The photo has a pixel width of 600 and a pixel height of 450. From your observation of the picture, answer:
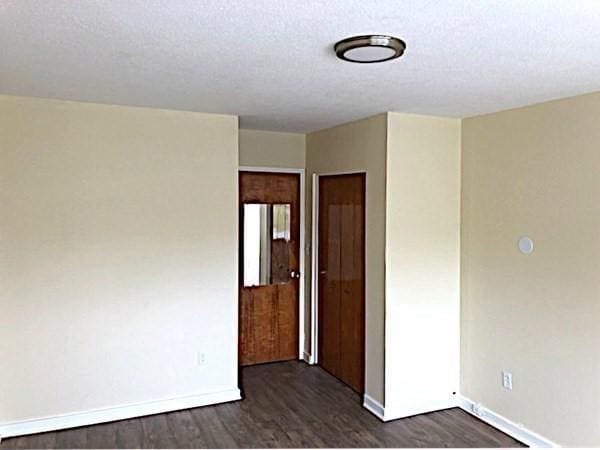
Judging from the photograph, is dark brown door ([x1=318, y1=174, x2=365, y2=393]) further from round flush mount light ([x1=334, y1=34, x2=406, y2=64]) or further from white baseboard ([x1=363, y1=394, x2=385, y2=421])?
round flush mount light ([x1=334, y1=34, x2=406, y2=64])

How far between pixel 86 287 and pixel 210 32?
2.36m

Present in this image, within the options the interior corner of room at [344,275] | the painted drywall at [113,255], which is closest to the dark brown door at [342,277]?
the interior corner of room at [344,275]

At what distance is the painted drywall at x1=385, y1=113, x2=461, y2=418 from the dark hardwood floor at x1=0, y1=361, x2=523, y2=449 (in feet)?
0.83

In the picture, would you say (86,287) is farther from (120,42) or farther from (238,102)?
(120,42)

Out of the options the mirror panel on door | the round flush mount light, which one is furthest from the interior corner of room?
the round flush mount light

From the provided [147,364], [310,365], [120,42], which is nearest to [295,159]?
[310,365]

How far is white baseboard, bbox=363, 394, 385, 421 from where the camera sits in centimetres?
387

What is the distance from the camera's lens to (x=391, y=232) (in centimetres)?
386

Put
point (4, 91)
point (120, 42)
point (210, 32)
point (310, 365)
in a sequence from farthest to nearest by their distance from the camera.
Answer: point (310, 365) < point (4, 91) < point (120, 42) < point (210, 32)

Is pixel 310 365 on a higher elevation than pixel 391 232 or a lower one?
lower

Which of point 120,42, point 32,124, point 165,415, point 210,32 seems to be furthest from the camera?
point 165,415

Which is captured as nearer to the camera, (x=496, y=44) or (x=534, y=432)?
(x=496, y=44)

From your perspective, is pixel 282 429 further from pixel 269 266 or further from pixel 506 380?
pixel 269 266

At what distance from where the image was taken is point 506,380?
3.71 metres
